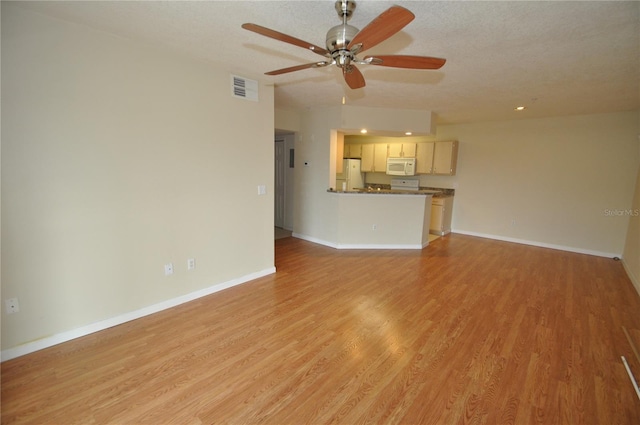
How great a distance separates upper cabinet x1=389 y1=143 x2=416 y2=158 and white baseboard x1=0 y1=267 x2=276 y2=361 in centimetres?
476

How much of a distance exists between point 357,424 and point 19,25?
339 cm

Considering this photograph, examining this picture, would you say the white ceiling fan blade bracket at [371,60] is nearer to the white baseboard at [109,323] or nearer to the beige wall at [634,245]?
the white baseboard at [109,323]

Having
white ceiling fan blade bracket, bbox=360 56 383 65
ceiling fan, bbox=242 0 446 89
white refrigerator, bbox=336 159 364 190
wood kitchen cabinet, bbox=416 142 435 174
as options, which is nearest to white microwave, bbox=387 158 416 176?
wood kitchen cabinet, bbox=416 142 435 174

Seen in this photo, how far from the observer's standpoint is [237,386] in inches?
73.3

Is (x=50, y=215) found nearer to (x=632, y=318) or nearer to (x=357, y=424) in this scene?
(x=357, y=424)

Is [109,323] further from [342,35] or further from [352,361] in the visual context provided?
[342,35]

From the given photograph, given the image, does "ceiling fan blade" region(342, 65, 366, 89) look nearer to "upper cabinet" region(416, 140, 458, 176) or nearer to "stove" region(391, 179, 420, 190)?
"upper cabinet" region(416, 140, 458, 176)

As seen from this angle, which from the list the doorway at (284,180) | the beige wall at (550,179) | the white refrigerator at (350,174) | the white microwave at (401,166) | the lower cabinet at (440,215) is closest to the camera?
the beige wall at (550,179)

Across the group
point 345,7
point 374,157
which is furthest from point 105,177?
point 374,157

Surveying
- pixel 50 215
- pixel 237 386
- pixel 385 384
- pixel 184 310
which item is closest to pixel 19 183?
pixel 50 215

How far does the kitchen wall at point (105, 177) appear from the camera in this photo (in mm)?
2004

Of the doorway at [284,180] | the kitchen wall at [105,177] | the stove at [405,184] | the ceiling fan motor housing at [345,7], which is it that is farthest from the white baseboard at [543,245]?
the ceiling fan motor housing at [345,7]

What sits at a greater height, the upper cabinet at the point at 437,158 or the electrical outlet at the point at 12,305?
the upper cabinet at the point at 437,158

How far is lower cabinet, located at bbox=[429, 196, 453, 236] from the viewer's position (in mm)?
6020
